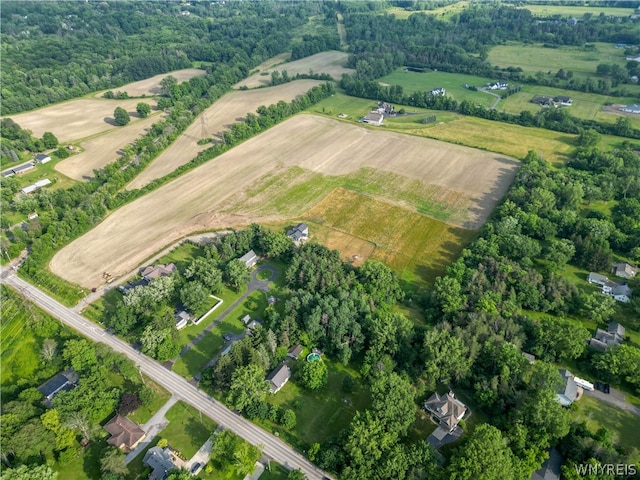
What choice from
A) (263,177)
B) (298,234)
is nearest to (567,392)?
(298,234)

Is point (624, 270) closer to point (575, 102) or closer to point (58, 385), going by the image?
point (58, 385)

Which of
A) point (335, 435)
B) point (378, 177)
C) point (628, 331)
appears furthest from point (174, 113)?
point (628, 331)

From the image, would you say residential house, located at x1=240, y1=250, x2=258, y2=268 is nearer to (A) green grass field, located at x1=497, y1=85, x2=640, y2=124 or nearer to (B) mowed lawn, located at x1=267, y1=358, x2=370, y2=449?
(B) mowed lawn, located at x1=267, y1=358, x2=370, y2=449

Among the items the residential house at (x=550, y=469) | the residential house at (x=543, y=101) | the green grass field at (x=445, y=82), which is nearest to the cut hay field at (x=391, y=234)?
the residential house at (x=550, y=469)

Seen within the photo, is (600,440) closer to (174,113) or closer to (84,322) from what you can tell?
(84,322)

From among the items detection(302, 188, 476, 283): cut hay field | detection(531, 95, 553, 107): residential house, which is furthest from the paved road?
detection(531, 95, 553, 107): residential house

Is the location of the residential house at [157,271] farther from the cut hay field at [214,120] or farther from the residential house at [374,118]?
the residential house at [374,118]

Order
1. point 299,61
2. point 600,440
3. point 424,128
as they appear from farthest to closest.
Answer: point 299,61 → point 424,128 → point 600,440
